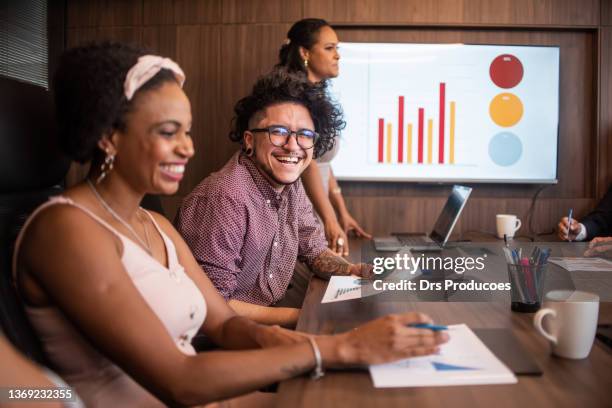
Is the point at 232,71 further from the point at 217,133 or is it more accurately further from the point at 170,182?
the point at 170,182

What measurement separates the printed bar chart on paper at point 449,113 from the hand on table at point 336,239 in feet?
3.96

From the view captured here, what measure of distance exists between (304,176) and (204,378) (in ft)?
5.74

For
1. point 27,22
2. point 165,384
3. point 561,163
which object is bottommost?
point 165,384

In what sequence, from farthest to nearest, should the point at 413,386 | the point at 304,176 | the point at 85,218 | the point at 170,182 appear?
the point at 304,176 → the point at 170,182 → the point at 85,218 → the point at 413,386

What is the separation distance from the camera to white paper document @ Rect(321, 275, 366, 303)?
1471 millimetres

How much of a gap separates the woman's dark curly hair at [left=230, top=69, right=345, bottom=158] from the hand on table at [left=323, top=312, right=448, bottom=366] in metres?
1.04

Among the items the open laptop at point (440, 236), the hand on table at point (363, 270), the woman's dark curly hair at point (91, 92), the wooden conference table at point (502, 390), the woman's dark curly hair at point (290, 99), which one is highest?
the woman's dark curly hair at point (290, 99)

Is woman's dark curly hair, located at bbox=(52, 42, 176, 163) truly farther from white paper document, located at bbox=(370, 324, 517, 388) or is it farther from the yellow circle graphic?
the yellow circle graphic

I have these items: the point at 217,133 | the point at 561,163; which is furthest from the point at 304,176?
the point at 561,163

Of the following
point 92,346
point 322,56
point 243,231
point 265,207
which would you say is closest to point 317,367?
point 92,346

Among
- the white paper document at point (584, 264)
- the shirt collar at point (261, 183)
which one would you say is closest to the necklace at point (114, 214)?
the shirt collar at point (261, 183)

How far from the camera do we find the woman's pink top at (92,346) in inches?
39.4

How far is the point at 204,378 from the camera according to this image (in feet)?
3.04

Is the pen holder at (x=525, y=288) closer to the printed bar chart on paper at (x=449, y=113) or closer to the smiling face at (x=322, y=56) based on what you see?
the smiling face at (x=322, y=56)
